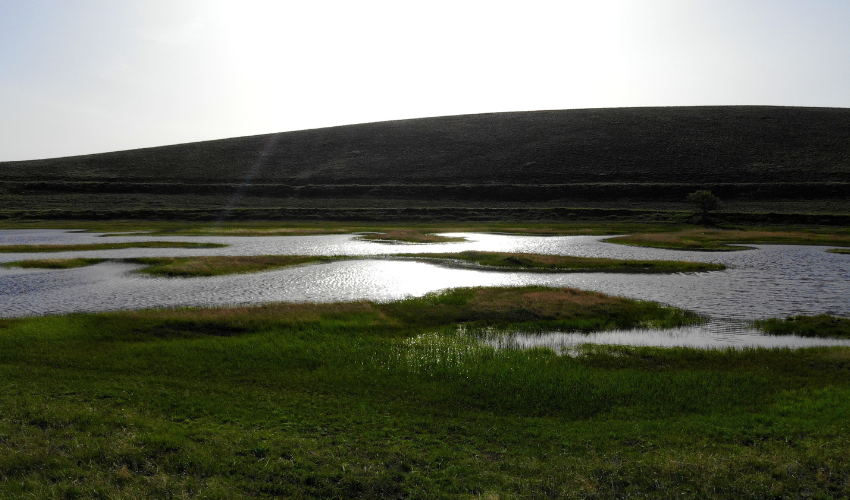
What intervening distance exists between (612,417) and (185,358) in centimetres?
1508

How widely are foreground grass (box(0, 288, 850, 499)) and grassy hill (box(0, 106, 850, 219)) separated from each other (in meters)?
89.9

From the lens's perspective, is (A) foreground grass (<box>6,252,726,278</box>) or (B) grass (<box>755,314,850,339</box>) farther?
(A) foreground grass (<box>6,252,726,278</box>)

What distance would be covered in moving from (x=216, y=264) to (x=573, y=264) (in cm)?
3133

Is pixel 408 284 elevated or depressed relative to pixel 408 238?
depressed

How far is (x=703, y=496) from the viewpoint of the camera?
9.96m

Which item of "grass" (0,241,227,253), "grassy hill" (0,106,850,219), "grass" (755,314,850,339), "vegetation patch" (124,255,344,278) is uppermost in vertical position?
"grassy hill" (0,106,850,219)

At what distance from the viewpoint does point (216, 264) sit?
4531 cm

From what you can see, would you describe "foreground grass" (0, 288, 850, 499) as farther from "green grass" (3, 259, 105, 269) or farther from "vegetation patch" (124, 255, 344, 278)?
"green grass" (3, 259, 105, 269)

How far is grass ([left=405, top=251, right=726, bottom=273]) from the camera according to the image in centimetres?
4372

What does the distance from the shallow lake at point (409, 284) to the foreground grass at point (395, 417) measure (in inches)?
308

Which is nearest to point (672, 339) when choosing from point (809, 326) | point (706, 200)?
point (809, 326)

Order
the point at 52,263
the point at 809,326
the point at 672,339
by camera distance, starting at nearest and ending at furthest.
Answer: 1. the point at 672,339
2. the point at 809,326
3. the point at 52,263

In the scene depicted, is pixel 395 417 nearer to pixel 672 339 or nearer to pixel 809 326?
pixel 672 339

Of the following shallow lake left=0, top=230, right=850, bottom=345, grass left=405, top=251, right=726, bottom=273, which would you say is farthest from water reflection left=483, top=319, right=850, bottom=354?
grass left=405, top=251, right=726, bottom=273
